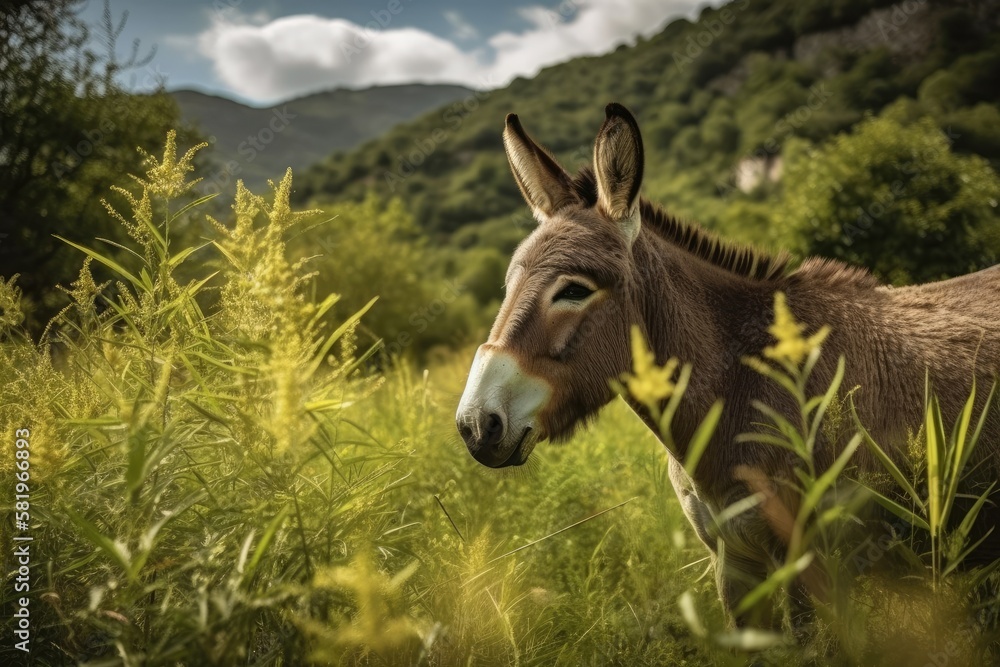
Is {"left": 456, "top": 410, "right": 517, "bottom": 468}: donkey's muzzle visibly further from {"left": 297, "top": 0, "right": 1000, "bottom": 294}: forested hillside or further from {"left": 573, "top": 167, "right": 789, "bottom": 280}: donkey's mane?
{"left": 297, "top": 0, "right": 1000, "bottom": 294}: forested hillside

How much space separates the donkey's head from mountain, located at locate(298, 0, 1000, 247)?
107 ft

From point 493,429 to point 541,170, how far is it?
124 centimetres

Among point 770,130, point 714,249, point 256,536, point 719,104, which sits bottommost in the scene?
point 256,536

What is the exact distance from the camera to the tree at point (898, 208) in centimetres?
1115

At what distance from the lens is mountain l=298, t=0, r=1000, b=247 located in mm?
46719

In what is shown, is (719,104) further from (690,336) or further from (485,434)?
(485,434)

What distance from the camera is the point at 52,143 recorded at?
1171cm

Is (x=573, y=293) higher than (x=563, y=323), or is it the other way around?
(x=573, y=293)

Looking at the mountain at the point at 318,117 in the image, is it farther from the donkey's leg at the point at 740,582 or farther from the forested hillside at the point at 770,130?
the donkey's leg at the point at 740,582

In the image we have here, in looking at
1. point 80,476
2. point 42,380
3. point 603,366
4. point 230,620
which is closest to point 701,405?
point 603,366

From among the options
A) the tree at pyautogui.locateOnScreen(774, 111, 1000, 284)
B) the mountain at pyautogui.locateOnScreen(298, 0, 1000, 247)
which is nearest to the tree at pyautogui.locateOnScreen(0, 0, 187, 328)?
the tree at pyautogui.locateOnScreen(774, 111, 1000, 284)

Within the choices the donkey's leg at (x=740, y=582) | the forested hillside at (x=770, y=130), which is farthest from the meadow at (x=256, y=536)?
the forested hillside at (x=770, y=130)

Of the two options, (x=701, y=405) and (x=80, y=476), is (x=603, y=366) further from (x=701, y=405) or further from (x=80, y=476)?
(x=80, y=476)

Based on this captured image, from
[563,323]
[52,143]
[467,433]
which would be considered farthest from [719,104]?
[467,433]
